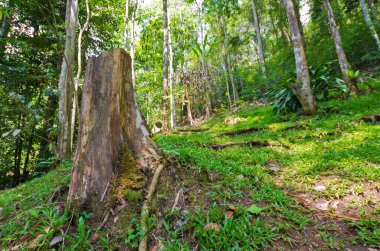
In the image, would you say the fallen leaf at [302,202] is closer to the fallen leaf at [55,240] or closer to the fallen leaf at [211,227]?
the fallen leaf at [211,227]

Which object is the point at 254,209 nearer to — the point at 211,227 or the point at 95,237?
the point at 211,227

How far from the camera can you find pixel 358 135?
12.9 feet

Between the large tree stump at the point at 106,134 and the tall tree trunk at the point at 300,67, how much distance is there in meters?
4.99

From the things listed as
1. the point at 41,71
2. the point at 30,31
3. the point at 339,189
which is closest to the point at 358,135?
the point at 339,189

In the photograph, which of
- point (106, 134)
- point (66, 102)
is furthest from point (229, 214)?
point (66, 102)

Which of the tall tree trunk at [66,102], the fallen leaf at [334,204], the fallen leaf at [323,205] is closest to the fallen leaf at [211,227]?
the fallen leaf at [323,205]

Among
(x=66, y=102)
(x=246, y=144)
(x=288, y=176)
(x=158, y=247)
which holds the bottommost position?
(x=158, y=247)

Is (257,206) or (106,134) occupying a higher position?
(106,134)

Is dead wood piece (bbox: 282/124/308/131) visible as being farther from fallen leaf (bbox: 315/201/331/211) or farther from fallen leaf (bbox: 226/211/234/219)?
fallen leaf (bbox: 226/211/234/219)

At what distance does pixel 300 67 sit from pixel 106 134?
5.51 meters

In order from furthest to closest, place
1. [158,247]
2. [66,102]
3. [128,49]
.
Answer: [128,49] → [66,102] → [158,247]

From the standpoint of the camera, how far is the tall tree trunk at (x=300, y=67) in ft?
18.8

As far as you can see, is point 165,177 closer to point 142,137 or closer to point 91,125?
point 142,137

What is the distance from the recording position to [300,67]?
5.74 meters
